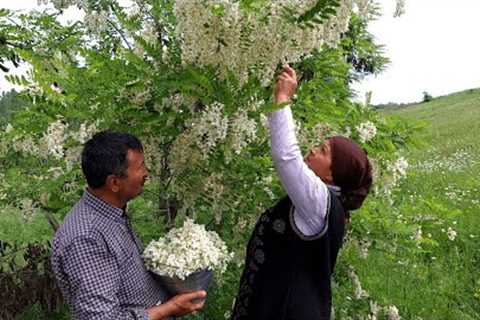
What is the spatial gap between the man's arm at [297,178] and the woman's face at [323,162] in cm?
11

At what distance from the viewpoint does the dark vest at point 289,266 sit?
274cm

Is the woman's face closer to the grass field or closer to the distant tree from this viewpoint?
the grass field

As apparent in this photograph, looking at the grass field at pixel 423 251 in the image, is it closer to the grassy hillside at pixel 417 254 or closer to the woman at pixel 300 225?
the grassy hillside at pixel 417 254

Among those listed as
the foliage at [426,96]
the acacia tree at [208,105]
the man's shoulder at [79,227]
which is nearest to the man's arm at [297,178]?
the acacia tree at [208,105]

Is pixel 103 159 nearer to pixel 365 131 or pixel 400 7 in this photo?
pixel 365 131

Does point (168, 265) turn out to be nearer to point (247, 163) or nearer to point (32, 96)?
point (247, 163)

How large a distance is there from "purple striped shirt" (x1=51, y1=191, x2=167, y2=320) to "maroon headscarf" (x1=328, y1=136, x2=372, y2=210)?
1025mm

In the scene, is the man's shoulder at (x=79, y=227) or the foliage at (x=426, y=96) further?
the foliage at (x=426, y=96)

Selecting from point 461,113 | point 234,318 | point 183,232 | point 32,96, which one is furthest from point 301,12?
point 461,113

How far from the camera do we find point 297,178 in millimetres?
2533

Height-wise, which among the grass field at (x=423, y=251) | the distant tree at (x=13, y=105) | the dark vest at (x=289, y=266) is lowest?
the grass field at (x=423, y=251)

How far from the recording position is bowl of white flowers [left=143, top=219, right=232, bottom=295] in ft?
9.06

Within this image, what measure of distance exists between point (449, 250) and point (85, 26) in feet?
19.1

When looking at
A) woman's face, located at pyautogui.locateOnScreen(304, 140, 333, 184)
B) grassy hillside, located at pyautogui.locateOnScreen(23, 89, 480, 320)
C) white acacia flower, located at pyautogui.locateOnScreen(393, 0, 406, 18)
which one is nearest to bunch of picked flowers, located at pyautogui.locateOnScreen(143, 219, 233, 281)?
woman's face, located at pyautogui.locateOnScreen(304, 140, 333, 184)
